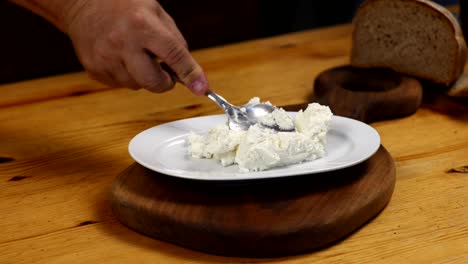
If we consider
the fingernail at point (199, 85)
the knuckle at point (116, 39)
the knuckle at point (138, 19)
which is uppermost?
the knuckle at point (138, 19)

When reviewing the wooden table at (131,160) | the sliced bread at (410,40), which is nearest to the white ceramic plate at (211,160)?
the wooden table at (131,160)

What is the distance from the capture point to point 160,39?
139 centimetres

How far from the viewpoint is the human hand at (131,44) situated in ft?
4.57

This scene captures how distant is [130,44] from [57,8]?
0.90 feet

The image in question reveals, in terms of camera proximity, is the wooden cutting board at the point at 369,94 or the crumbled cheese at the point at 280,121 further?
the wooden cutting board at the point at 369,94

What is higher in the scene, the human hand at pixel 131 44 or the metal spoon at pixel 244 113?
the human hand at pixel 131 44

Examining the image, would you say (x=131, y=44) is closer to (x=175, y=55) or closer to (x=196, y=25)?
(x=175, y=55)

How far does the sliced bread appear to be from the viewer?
1.86m

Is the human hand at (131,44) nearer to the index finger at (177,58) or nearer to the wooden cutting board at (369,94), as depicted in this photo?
the index finger at (177,58)

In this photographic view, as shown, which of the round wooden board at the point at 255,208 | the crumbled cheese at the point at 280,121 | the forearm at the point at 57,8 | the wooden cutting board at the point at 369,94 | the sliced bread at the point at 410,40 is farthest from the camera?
the sliced bread at the point at 410,40

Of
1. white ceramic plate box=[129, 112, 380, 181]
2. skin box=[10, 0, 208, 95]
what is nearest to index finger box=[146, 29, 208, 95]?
skin box=[10, 0, 208, 95]

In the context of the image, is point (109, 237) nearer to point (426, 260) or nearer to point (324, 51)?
point (426, 260)

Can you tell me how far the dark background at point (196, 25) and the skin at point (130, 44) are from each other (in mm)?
969

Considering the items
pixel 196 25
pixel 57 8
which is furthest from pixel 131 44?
pixel 196 25
